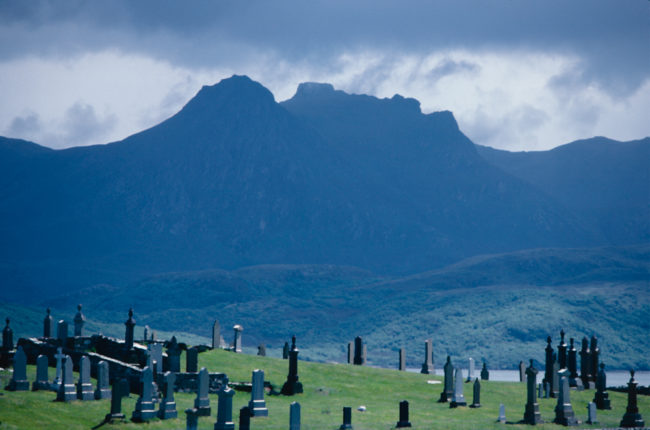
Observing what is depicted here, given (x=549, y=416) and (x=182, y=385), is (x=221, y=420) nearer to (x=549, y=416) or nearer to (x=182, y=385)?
(x=182, y=385)

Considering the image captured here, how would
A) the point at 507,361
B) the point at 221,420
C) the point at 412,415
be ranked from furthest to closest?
1. the point at 507,361
2. the point at 412,415
3. the point at 221,420

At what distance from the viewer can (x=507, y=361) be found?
189m

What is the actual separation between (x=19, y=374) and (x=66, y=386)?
10.3 ft

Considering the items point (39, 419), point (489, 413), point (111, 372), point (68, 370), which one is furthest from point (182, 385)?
point (489, 413)

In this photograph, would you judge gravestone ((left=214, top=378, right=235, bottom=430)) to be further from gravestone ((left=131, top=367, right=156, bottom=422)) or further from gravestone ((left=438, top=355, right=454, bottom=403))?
gravestone ((left=438, top=355, right=454, bottom=403))

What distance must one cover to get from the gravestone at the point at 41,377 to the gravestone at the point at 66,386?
6.82ft

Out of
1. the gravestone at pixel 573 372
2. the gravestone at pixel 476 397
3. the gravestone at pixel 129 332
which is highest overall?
the gravestone at pixel 129 332

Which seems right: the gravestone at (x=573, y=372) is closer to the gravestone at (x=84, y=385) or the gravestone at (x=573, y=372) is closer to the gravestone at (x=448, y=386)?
the gravestone at (x=448, y=386)

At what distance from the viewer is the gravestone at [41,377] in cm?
3662

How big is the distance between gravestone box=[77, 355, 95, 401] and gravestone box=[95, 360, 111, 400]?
0.85 ft

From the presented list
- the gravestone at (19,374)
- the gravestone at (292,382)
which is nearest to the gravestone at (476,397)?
the gravestone at (292,382)

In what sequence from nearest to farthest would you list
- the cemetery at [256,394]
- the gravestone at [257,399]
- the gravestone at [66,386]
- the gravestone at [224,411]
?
the gravestone at [224,411] → the cemetery at [256,394] → the gravestone at [66,386] → the gravestone at [257,399]

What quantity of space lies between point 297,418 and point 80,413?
7708mm

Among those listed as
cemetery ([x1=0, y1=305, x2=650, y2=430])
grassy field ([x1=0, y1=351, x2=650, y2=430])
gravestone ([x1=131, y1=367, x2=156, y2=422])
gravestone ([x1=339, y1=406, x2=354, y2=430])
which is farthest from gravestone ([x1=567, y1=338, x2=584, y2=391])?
gravestone ([x1=131, y1=367, x2=156, y2=422])
